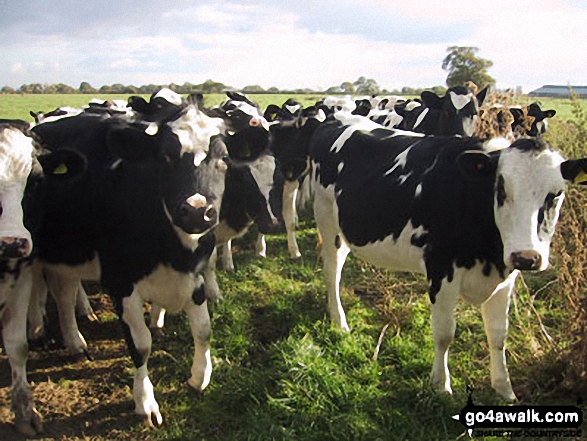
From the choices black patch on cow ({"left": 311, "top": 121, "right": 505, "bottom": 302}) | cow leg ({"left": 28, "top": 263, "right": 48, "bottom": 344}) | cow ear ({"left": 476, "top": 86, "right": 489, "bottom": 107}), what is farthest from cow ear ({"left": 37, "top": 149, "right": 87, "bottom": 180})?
cow ear ({"left": 476, "top": 86, "right": 489, "bottom": 107})

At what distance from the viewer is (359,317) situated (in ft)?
18.4

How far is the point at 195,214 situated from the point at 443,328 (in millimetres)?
2081

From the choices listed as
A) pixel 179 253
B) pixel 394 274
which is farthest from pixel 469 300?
pixel 394 274

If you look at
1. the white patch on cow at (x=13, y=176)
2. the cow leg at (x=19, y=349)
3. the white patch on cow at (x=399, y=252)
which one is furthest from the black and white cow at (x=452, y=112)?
the cow leg at (x=19, y=349)

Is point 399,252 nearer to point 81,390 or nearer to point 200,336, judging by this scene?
point 200,336

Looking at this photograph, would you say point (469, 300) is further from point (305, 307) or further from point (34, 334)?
point (34, 334)

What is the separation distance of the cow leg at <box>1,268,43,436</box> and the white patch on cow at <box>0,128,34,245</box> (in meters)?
0.70

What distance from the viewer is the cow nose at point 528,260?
10.4 feet

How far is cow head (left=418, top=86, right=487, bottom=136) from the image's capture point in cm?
838

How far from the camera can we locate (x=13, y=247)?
10.2 ft

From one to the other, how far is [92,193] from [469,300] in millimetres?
3033

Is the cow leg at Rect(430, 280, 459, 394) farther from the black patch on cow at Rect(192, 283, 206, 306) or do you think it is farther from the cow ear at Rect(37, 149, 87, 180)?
the cow ear at Rect(37, 149, 87, 180)

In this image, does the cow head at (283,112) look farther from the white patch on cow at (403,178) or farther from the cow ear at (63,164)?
the cow ear at (63,164)

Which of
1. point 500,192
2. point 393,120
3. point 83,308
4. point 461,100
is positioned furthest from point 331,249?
point 393,120
